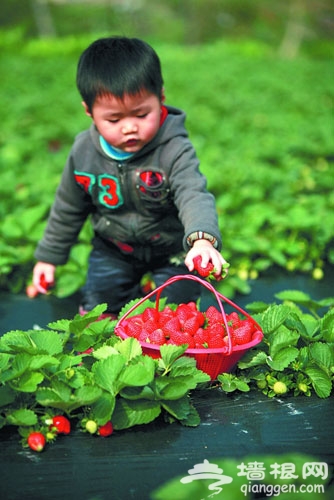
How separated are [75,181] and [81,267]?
0.72 m

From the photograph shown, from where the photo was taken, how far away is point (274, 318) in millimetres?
2932

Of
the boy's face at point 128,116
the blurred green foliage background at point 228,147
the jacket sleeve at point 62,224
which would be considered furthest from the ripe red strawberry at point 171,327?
the blurred green foliage background at point 228,147

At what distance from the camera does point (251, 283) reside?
4.24m

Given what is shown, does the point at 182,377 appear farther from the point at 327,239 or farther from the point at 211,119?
the point at 211,119

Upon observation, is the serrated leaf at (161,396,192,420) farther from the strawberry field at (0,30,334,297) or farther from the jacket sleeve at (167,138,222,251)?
the strawberry field at (0,30,334,297)

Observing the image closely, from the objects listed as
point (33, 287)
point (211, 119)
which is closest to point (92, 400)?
point (33, 287)

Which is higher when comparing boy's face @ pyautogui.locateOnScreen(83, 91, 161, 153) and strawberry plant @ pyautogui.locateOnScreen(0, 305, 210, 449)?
boy's face @ pyautogui.locateOnScreen(83, 91, 161, 153)

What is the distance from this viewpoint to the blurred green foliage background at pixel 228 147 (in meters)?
4.45

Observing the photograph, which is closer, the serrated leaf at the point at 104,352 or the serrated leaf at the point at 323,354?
the serrated leaf at the point at 104,352

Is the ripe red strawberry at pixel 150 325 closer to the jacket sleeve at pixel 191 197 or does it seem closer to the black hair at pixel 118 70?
the jacket sleeve at pixel 191 197

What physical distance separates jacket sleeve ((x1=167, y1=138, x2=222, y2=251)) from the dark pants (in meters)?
0.48

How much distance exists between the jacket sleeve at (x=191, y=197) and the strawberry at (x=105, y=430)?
30.8 inches

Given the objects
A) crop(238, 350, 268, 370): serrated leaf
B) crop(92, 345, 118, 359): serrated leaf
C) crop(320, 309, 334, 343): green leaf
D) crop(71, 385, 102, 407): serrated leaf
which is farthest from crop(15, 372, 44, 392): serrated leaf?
crop(320, 309, 334, 343): green leaf

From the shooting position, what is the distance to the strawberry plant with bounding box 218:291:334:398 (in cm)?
277
